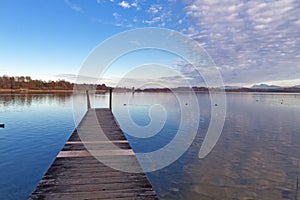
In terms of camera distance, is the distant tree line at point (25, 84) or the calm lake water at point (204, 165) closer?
the calm lake water at point (204, 165)

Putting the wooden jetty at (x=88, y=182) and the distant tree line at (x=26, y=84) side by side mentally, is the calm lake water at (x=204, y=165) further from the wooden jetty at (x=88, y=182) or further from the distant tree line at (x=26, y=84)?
the distant tree line at (x=26, y=84)

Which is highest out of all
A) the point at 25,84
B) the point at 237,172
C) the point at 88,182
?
the point at 25,84

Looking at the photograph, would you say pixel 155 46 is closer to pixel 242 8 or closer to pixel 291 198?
pixel 291 198

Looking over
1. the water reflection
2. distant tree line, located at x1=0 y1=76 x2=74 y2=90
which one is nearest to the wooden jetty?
the water reflection

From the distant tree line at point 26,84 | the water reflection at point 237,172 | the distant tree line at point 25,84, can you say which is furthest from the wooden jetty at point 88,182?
the distant tree line at point 26,84

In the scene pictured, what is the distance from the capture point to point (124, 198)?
3.24m

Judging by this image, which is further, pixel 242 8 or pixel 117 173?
pixel 242 8

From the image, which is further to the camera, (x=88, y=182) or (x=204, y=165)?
(x=204, y=165)

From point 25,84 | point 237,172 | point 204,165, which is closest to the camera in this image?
point 237,172

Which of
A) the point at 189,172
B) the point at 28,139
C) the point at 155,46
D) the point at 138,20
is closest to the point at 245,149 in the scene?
the point at 189,172

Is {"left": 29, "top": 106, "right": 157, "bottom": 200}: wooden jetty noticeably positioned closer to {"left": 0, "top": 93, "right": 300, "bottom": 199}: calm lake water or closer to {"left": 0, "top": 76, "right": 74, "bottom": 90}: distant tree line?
{"left": 0, "top": 93, "right": 300, "bottom": 199}: calm lake water

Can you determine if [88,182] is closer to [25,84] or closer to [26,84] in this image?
[25,84]

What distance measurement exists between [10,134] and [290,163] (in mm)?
14996

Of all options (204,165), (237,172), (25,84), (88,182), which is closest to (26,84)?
(25,84)
